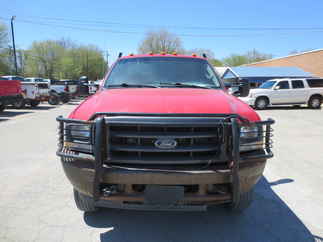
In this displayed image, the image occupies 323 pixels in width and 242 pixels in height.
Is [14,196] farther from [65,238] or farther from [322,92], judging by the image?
[322,92]

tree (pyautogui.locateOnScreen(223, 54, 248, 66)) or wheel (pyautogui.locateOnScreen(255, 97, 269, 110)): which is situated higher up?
tree (pyautogui.locateOnScreen(223, 54, 248, 66))

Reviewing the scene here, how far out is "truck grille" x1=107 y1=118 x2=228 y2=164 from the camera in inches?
84.9

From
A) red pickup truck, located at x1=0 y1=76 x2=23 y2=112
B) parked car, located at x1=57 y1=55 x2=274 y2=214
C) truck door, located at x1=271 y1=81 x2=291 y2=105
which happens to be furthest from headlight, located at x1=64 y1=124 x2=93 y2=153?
truck door, located at x1=271 y1=81 x2=291 y2=105

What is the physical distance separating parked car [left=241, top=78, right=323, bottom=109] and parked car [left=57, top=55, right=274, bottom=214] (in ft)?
46.9

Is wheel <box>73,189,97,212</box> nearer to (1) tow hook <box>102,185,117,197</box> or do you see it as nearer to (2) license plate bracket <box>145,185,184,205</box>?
(1) tow hook <box>102,185,117,197</box>

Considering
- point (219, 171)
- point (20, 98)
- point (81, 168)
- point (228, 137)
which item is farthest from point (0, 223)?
point (20, 98)

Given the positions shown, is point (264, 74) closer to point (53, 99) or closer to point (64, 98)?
point (64, 98)

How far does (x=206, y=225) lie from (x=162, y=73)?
2.18 meters

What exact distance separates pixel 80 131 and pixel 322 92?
17.8 m

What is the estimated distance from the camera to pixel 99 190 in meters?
2.15

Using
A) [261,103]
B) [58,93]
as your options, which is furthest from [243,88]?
[58,93]

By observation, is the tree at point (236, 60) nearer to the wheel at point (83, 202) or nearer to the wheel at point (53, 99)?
the wheel at point (53, 99)

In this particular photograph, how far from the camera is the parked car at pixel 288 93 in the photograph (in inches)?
611

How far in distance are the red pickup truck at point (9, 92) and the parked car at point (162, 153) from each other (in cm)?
1238
